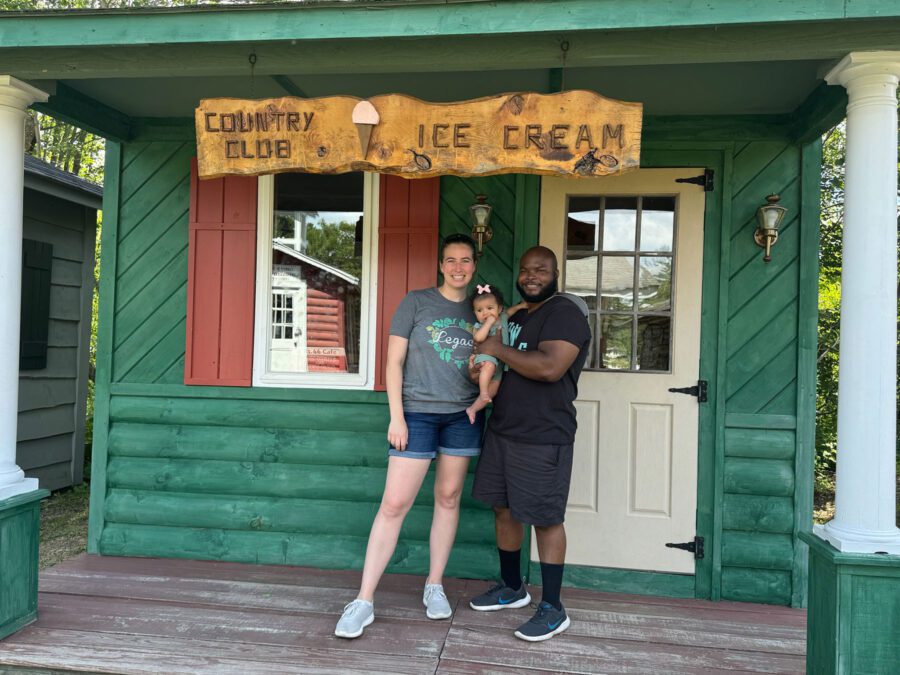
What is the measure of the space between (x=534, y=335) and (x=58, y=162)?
10.5m

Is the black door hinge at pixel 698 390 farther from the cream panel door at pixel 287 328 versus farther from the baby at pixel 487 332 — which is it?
the cream panel door at pixel 287 328

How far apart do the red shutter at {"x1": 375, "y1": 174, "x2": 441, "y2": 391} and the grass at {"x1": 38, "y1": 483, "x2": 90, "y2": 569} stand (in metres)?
2.33

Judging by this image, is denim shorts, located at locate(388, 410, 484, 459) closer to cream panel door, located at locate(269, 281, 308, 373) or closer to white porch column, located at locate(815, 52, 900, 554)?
cream panel door, located at locate(269, 281, 308, 373)

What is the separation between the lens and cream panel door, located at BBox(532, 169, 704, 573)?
342 centimetres

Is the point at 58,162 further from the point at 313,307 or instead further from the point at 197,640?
the point at 197,640

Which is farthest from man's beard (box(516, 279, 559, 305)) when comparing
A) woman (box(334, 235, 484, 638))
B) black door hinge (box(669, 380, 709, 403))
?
black door hinge (box(669, 380, 709, 403))

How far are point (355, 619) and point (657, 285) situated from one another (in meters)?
2.10

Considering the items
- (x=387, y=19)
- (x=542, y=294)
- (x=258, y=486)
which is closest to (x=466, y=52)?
(x=387, y=19)

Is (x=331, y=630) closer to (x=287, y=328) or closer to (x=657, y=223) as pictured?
(x=287, y=328)

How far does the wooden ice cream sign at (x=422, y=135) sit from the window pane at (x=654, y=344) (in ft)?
4.19

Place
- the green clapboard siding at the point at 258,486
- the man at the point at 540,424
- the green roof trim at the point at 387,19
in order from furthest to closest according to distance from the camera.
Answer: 1. the green clapboard siding at the point at 258,486
2. the man at the point at 540,424
3. the green roof trim at the point at 387,19

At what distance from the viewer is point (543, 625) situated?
2.77 m

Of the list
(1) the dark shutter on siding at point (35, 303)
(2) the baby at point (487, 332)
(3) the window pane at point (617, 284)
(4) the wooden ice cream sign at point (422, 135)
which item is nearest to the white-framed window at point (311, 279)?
(2) the baby at point (487, 332)

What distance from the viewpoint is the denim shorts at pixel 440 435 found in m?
2.80
